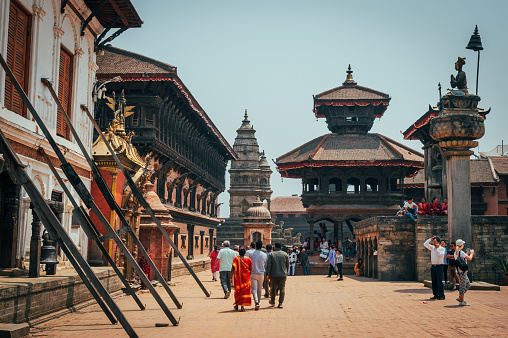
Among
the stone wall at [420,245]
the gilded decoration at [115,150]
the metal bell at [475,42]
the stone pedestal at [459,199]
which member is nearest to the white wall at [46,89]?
the gilded decoration at [115,150]

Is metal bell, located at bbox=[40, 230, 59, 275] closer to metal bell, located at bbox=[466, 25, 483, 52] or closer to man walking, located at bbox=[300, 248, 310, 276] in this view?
metal bell, located at bbox=[466, 25, 483, 52]

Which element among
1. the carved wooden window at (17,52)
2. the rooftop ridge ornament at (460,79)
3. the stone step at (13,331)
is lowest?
the stone step at (13,331)

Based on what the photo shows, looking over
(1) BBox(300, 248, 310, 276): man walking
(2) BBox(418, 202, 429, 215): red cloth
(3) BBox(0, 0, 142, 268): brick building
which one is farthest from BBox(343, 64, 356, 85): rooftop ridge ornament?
(3) BBox(0, 0, 142, 268): brick building

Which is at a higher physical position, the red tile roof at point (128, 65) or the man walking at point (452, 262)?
the red tile roof at point (128, 65)

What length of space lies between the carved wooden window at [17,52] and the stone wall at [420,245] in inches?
614

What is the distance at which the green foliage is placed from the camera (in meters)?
21.6

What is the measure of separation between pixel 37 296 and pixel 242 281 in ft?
16.4

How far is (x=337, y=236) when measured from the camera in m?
40.5

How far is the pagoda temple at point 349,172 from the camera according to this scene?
40844 mm

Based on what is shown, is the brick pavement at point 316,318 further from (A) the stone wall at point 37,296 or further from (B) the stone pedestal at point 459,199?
(B) the stone pedestal at point 459,199

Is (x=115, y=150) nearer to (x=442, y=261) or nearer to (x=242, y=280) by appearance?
(x=242, y=280)

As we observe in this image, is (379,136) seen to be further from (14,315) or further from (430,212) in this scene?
(14,315)

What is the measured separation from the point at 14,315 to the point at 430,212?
17971 millimetres

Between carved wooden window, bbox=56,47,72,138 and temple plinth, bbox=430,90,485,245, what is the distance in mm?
11535
